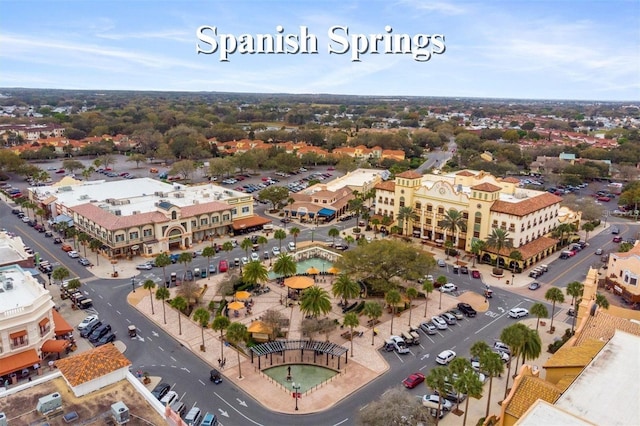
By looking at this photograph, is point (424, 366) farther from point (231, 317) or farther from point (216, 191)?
point (216, 191)

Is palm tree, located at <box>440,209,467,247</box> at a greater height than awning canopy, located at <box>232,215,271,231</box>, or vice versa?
palm tree, located at <box>440,209,467,247</box>

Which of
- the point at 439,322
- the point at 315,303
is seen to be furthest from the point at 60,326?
the point at 439,322

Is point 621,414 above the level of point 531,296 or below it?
above

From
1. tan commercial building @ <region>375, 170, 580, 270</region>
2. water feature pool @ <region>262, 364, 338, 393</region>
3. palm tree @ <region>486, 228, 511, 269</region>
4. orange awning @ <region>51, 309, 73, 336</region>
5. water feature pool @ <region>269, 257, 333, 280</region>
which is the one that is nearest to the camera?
water feature pool @ <region>262, 364, 338, 393</region>

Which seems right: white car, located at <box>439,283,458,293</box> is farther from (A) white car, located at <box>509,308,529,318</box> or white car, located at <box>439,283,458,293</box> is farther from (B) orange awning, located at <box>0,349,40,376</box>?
(B) orange awning, located at <box>0,349,40,376</box>

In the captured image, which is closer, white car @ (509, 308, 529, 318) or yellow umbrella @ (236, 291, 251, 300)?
white car @ (509, 308, 529, 318)

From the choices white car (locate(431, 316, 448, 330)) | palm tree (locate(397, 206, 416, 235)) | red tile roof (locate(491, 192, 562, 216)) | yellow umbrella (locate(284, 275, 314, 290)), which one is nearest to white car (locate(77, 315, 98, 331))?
yellow umbrella (locate(284, 275, 314, 290))

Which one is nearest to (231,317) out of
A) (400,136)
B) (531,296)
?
(531,296)

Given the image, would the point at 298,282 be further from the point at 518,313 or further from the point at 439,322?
the point at 518,313
